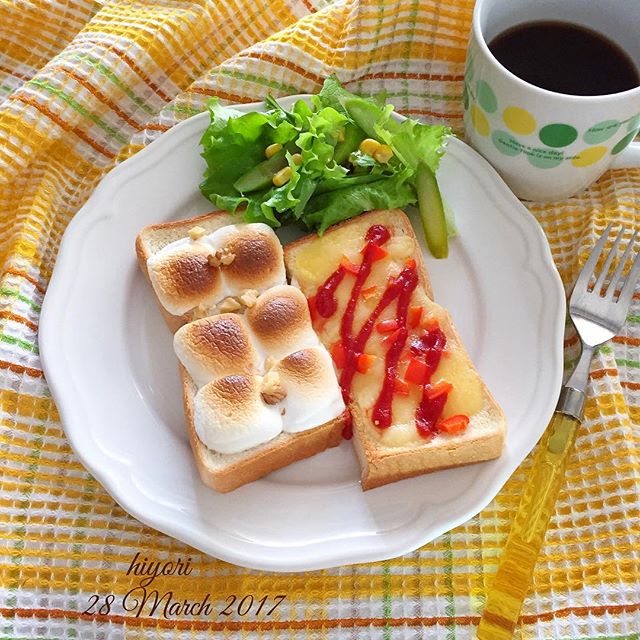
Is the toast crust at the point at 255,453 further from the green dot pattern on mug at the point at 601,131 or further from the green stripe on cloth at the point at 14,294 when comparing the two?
the green dot pattern on mug at the point at 601,131

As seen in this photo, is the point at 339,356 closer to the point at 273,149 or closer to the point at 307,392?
the point at 307,392

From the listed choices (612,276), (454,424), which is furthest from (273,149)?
(612,276)

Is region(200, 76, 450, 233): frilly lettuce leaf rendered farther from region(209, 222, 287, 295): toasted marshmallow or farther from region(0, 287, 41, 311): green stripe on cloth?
region(0, 287, 41, 311): green stripe on cloth

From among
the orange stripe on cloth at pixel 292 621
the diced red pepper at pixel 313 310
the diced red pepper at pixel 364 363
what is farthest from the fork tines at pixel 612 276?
the orange stripe on cloth at pixel 292 621

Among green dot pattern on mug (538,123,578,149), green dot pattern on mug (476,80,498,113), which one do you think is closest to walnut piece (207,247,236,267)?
green dot pattern on mug (476,80,498,113)

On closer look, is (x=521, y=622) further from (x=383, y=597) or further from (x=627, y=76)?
(x=627, y=76)

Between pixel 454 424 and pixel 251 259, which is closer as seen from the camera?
pixel 454 424

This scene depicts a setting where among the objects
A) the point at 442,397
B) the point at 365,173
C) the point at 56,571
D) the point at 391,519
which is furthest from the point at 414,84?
the point at 56,571
